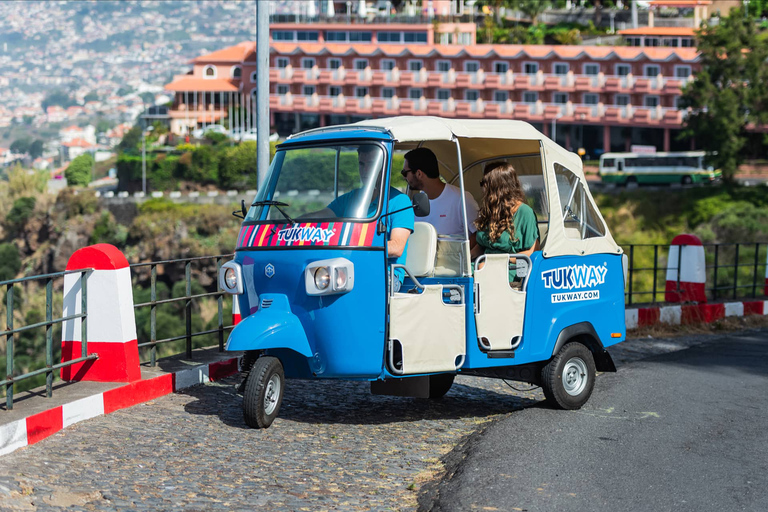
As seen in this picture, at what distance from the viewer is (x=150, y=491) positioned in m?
5.82

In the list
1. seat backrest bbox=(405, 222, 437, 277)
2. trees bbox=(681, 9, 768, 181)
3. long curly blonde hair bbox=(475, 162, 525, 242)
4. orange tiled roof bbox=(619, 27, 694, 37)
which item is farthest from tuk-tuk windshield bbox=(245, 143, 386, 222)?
orange tiled roof bbox=(619, 27, 694, 37)

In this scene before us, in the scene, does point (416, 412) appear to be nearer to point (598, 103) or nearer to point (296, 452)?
point (296, 452)

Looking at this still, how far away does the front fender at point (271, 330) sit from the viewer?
7.25 metres

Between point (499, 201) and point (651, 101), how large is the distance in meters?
89.8

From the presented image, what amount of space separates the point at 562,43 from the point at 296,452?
106m

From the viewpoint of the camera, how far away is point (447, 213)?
8508 millimetres

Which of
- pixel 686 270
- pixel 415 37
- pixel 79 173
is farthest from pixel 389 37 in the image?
pixel 686 270

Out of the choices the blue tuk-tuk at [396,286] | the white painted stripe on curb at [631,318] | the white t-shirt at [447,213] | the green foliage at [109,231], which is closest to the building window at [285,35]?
the green foliage at [109,231]

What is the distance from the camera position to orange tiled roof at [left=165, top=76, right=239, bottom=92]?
127750 millimetres

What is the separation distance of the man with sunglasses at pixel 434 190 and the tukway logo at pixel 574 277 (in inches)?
29.4

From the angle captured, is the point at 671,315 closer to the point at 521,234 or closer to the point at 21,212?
the point at 521,234

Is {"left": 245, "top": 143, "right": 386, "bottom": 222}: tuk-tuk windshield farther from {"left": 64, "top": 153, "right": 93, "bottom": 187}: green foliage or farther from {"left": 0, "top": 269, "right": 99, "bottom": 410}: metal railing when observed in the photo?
{"left": 64, "top": 153, "right": 93, "bottom": 187}: green foliage

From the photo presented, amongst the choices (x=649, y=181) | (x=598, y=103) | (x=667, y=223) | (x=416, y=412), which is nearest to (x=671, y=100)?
(x=598, y=103)

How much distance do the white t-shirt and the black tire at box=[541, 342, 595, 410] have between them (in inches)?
53.4
